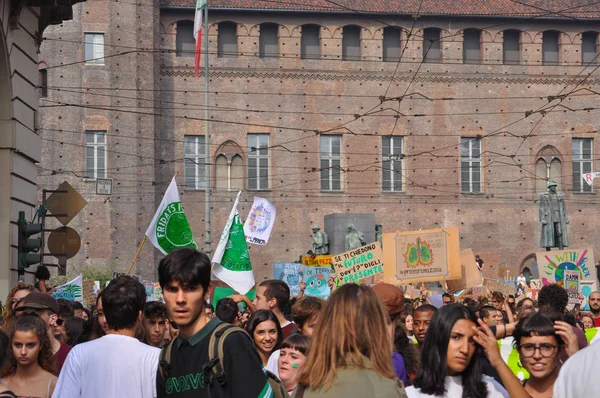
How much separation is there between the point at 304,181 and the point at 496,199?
7380mm

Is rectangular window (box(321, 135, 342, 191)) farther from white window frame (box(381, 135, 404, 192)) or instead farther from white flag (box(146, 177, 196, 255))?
white flag (box(146, 177, 196, 255))

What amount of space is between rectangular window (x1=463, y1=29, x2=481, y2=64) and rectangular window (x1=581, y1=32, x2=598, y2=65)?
4.09 metres

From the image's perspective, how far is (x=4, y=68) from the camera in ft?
44.2

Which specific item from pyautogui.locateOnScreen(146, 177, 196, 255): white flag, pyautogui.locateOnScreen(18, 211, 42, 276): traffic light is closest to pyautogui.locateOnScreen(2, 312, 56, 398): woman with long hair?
pyautogui.locateOnScreen(146, 177, 196, 255): white flag

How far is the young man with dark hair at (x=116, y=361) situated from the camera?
4.66 meters

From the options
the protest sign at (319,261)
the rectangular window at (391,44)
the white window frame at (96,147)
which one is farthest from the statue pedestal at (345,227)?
the rectangular window at (391,44)

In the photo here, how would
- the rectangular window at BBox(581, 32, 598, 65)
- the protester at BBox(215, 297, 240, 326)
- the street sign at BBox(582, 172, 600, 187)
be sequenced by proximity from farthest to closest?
the rectangular window at BBox(581, 32, 598, 65)
the street sign at BBox(582, 172, 600, 187)
the protester at BBox(215, 297, 240, 326)

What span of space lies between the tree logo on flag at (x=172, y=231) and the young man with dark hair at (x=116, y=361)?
8.87 meters

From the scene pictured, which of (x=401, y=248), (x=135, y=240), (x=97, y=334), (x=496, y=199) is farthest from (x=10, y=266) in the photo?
(x=496, y=199)

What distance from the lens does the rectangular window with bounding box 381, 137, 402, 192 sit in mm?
46594

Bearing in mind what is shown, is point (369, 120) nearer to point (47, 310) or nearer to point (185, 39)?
point (185, 39)

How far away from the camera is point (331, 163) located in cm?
4644

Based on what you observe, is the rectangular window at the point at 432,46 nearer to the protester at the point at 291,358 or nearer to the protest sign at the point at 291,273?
the protest sign at the point at 291,273

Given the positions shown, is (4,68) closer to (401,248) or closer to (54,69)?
(401,248)
